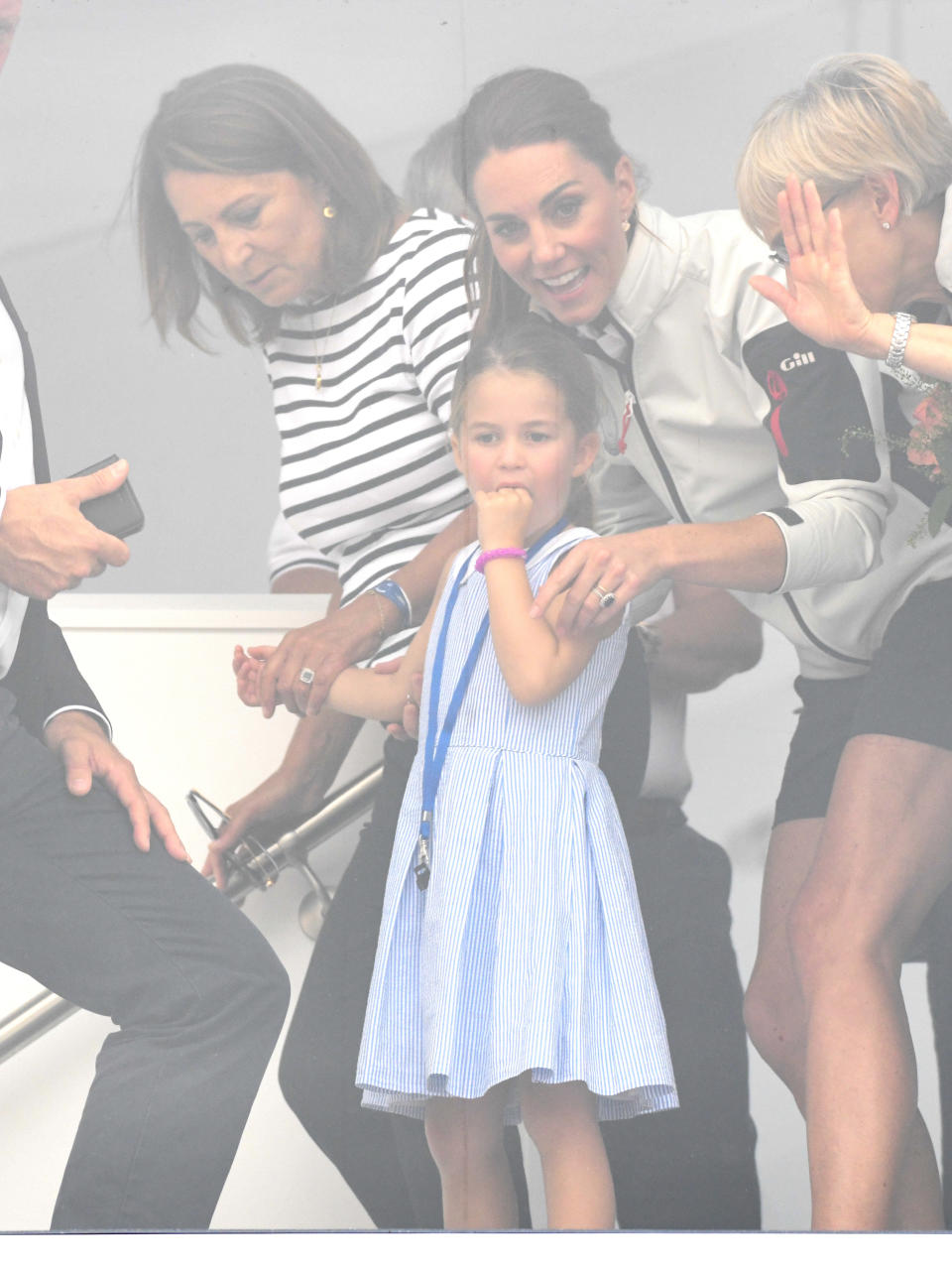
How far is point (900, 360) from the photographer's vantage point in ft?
8.37

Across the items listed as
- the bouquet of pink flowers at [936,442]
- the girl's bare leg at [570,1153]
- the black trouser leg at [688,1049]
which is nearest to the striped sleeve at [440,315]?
the black trouser leg at [688,1049]

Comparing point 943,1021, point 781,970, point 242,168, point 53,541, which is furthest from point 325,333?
point 943,1021

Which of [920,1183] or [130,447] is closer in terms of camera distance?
[920,1183]

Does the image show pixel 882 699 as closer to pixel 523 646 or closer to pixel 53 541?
pixel 523 646

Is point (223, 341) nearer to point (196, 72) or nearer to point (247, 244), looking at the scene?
point (247, 244)

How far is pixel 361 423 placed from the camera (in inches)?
108

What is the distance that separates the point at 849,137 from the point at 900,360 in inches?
15.7

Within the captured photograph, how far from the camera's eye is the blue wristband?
8.85ft

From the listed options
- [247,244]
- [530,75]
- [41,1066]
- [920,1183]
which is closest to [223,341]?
[247,244]

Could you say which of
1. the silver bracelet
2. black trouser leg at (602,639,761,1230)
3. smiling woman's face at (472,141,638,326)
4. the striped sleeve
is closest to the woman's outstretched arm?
the silver bracelet

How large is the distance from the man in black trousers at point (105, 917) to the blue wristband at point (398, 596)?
1.50ft

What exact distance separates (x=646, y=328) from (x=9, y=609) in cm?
122
